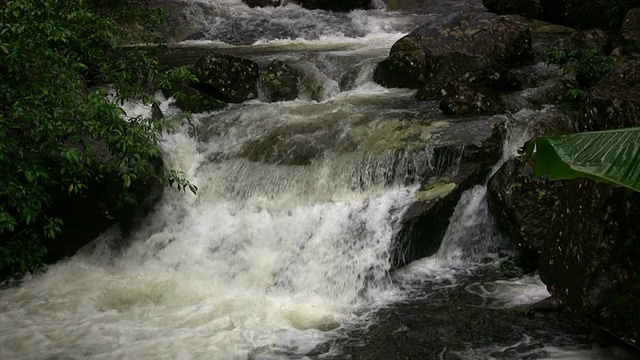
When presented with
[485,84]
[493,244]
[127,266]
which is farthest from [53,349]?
[485,84]

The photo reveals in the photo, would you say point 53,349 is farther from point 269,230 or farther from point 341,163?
point 341,163

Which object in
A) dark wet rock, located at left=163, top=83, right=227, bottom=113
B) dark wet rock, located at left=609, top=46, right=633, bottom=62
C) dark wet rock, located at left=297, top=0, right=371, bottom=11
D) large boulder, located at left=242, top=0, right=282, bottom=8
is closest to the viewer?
dark wet rock, located at left=609, top=46, right=633, bottom=62

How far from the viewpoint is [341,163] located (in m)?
8.27

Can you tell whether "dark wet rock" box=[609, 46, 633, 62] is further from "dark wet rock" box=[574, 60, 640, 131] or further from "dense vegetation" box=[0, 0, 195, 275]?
"dense vegetation" box=[0, 0, 195, 275]

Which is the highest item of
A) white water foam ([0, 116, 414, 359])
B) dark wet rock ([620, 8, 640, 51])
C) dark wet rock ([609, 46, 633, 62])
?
dark wet rock ([620, 8, 640, 51])

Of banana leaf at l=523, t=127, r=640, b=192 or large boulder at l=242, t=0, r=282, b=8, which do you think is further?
large boulder at l=242, t=0, r=282, b=8

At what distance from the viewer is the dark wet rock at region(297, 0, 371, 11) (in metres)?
18.5

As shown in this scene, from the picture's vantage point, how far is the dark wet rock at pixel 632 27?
11523mm

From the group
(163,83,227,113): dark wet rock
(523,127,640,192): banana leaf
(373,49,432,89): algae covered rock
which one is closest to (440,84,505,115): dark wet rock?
(373,49,432,89): algae covered rock

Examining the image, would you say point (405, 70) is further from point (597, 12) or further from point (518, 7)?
point (597, 12)

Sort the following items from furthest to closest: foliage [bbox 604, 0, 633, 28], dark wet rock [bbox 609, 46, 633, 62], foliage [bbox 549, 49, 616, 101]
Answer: foliage [bbox 604, 0, 633, 28], dark wet rock [bbox 609, 46, 633, 62], foliage [bbox 549, 49, 616, 101]

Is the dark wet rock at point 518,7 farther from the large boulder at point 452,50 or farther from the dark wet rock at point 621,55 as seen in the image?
the dark wet rock at point 621,55

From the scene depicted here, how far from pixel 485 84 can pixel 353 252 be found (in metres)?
4.39

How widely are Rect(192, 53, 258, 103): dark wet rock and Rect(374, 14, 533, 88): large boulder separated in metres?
2.50
